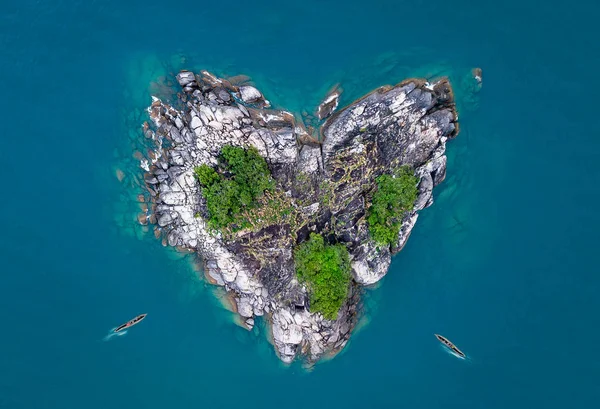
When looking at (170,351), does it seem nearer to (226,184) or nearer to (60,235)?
(60,235)

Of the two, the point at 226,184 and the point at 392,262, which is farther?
the point at 392,262

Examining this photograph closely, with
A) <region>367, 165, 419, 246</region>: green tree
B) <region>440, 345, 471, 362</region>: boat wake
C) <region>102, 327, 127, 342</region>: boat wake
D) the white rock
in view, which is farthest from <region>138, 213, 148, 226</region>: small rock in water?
<region>440, 345, 471, 362</region>: boat wake

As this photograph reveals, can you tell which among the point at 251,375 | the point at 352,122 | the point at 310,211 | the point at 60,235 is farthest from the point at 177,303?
the point at 352,122

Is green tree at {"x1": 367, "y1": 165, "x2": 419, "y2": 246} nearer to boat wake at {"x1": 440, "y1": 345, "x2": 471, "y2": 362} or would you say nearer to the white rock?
boat wake at {"x1": 440, "y1": 345, "x2": 471, "y2": 362}

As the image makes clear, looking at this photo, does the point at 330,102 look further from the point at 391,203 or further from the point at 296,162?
the point at 391,203

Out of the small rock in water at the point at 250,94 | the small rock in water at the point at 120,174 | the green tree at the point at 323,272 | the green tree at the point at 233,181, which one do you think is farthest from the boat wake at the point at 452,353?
the small rock in water at the point at 120,174

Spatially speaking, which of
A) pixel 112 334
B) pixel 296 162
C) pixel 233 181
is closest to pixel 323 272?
pixel 296 162
